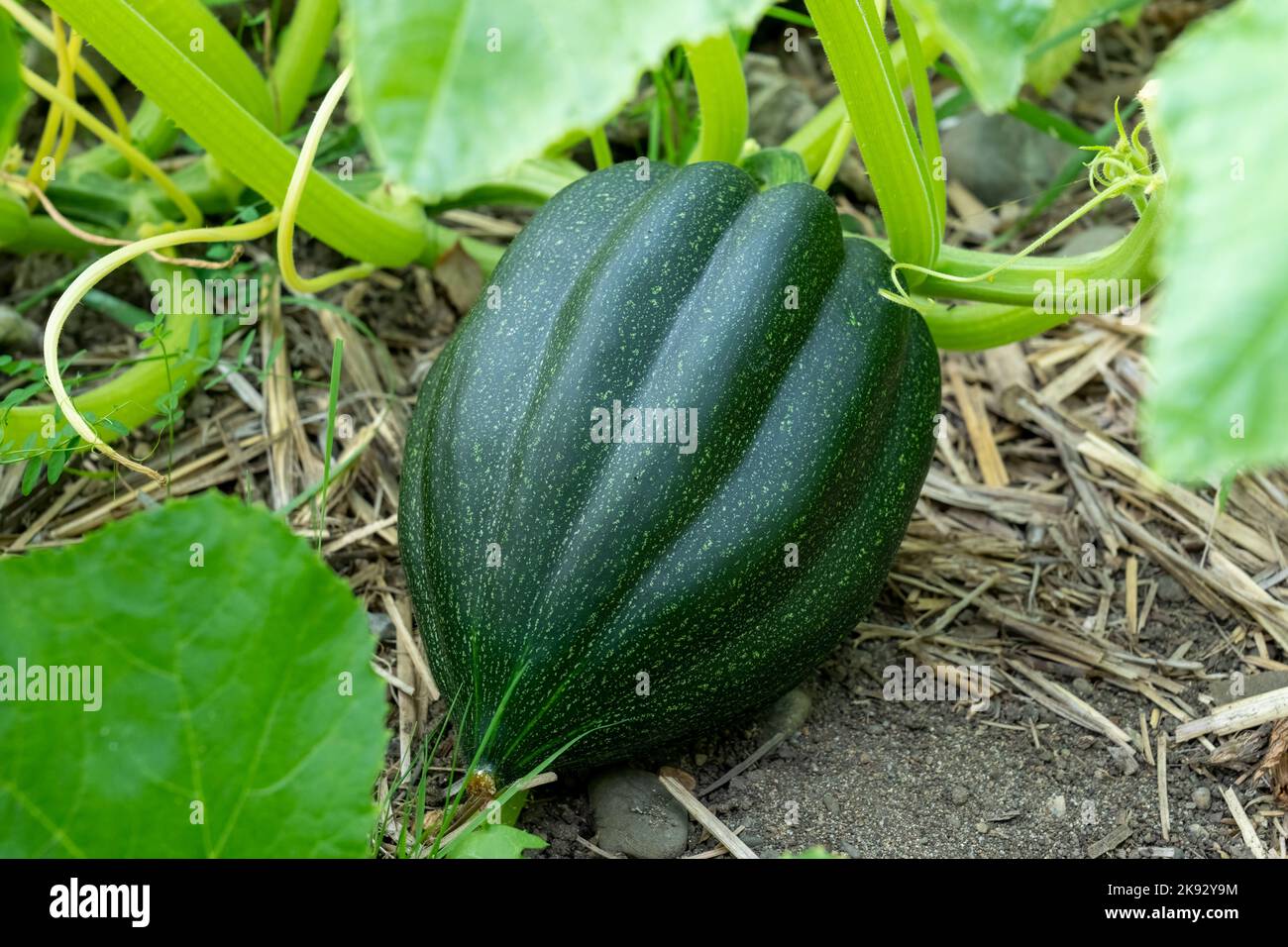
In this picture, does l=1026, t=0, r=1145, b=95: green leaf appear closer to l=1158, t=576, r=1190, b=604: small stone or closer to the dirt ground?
l=1158, t=576, r=1190, b=604: small stone

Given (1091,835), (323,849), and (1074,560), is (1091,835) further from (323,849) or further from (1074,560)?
(323,849)

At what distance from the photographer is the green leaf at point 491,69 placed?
3.38 ft

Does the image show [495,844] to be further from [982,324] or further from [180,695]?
[982,324]

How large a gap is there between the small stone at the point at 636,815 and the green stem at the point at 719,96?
99 centimetres

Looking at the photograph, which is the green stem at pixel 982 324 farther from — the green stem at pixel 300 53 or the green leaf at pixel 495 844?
the green stem at pixel 300 53

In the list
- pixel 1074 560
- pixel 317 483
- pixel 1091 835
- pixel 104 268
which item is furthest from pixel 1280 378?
pixel 317 483

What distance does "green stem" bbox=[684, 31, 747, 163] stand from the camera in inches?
81.8

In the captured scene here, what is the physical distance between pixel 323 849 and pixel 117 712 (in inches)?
10.0

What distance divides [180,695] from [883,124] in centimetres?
114

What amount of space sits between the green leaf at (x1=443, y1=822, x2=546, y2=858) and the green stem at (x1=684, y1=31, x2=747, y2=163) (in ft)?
3.72

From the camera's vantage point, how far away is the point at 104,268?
1.96 m

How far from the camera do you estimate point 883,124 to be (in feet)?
6.01

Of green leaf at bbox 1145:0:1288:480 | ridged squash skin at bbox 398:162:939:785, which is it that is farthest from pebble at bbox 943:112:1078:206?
green leaf at bbox 1145:0:1288:480

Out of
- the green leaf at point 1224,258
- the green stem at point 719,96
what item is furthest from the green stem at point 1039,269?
the green leaf at point 1224,258
